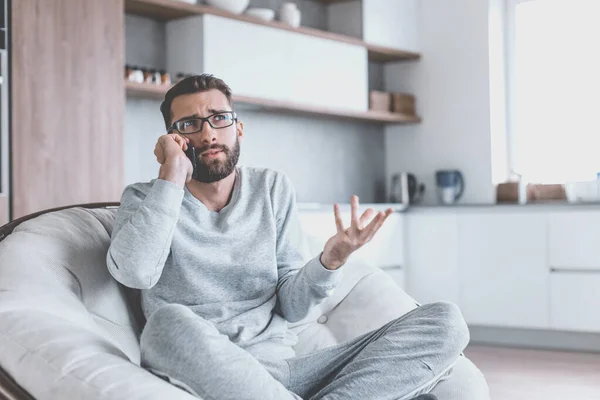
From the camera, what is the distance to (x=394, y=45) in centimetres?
595

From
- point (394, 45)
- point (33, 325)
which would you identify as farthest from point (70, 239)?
point (394, 45)

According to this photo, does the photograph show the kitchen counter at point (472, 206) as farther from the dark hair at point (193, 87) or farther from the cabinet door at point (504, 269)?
the dark hair at point (193, 87)

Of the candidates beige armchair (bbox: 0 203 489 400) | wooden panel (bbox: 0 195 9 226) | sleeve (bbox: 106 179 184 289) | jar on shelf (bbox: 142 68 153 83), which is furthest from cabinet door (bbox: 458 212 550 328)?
sleeve (bbox: 106 179 184 289)

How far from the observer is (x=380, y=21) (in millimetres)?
5859

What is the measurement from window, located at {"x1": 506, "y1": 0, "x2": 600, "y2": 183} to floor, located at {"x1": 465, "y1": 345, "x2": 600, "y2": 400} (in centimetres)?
128

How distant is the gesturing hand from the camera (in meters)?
2.09

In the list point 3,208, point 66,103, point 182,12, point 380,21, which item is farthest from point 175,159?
point 380,21

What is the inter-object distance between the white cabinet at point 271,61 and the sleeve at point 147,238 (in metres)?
2.56

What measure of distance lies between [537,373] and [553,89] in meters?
2.18

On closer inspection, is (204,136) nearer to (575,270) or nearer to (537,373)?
(537,373)

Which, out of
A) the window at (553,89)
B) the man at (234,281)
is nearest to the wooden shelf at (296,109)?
the window at (553,89)

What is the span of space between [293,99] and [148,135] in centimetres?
91

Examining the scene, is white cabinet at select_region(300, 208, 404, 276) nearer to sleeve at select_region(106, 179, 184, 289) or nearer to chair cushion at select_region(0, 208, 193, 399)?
chair cushion at select_region(0, 208, 193, 399)

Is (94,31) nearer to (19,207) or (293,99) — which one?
(19,207)
